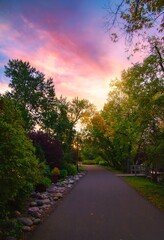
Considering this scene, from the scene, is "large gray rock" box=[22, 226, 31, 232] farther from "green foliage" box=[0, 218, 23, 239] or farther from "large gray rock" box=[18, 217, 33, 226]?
"large gray rock" box=[18, 217, 33, 226]

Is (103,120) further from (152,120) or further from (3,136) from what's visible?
(3,136)

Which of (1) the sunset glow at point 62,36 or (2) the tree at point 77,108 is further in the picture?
(2) the tree at point 77,108

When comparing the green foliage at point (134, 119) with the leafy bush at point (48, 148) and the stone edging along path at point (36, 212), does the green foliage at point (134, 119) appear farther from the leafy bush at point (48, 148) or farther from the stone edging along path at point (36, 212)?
the stone edging along path at point (36, 212)

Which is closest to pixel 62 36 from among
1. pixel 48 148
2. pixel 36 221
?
pixel 36 221

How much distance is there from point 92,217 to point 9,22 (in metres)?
7.94

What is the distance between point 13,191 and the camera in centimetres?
633

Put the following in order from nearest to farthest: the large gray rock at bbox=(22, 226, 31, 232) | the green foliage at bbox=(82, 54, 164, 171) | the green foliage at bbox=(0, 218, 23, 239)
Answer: the green foliage at bbox=(0, 218, 23, 239)
the large gray rock at bbox=(22, 226, 31, 232)
the green foliage at bbox=(82, 54, 164, 171)

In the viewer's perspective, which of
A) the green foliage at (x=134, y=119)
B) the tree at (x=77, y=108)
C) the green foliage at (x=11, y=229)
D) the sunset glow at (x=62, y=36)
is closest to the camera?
the green foliage at (x=11, y=229)

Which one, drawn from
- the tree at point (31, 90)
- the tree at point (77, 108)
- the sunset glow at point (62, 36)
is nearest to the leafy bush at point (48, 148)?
the sunset glow at point (62, 36)

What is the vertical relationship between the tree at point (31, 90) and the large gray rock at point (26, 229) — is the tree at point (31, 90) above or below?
above

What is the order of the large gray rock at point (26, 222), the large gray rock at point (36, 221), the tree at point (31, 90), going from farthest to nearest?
the tree at point (31, 90) → the large gray rock at point (36, 221) → the large gray rock at point (26, 222)

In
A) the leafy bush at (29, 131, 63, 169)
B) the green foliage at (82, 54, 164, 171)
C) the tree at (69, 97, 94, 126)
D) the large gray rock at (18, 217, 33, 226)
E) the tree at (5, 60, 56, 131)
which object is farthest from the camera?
the tree at (69, 97, 94, 126)

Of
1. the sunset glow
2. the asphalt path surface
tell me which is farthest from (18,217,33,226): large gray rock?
the sunset glow

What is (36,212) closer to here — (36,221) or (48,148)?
(36,221)
